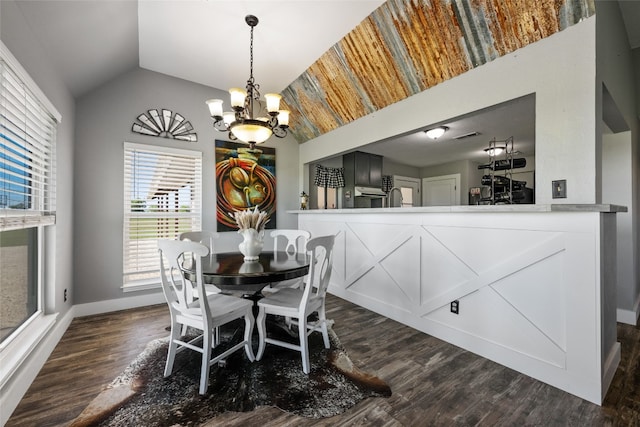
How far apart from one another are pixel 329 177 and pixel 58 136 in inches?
150

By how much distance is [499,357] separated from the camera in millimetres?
2133

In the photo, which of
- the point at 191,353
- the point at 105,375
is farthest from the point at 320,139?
the point at 105,375

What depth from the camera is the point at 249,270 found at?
78.0 inches

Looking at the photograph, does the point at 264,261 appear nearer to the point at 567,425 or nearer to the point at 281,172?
the point at 567,425

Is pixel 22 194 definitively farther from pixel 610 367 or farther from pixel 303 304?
pixel 610 367

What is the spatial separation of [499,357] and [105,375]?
292 cm

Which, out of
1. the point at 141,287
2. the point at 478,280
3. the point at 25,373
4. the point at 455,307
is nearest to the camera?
the point at 25,373

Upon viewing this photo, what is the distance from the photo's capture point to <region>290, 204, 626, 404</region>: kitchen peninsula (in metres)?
1.73

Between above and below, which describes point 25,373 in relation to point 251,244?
below

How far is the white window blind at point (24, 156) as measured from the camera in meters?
1.61

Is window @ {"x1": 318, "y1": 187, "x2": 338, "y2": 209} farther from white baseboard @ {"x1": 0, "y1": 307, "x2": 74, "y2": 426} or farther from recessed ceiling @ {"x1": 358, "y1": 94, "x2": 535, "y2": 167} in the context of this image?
white baseboard @ {"x1": 0, "y1": 307, "x2": 74, "y2": 426}

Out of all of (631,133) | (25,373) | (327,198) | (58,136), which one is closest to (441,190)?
(327,198)

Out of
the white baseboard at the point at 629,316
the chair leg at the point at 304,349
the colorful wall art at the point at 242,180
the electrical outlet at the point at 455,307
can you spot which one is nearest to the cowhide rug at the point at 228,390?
the chair leg at the point at 304,349

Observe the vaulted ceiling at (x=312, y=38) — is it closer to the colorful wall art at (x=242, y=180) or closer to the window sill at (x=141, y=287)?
the colorful wall art at (x=242, y=180)
